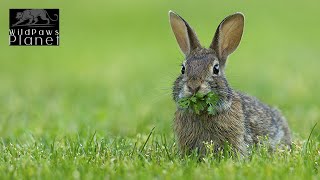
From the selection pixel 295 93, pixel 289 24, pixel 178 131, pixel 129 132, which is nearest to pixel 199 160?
pixel 178 131

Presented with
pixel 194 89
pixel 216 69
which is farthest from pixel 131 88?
Result: pixel 194 89

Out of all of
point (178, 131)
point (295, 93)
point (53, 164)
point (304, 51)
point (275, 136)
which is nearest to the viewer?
point (53, 164)

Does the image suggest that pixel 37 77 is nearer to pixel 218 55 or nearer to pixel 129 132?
pixel 129 132

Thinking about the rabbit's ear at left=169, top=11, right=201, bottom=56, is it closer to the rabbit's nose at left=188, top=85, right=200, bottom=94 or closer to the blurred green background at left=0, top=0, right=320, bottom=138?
the blurred green background at left=0, top=0, right=320, bottom=138

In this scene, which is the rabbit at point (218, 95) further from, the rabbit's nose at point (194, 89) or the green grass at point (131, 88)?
the green grass at point (131, 88)

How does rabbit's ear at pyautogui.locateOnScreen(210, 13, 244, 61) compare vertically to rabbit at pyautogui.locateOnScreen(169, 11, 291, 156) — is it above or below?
above

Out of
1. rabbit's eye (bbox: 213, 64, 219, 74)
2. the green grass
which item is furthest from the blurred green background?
rabbit's eye (bbox: 213, 64, 219, 74)
